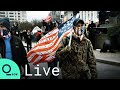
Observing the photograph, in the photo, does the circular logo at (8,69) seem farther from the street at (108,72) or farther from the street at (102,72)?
the street at (108,72)

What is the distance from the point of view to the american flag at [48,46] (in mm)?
5406

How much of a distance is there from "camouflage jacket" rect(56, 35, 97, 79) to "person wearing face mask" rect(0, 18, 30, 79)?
3.01 ft

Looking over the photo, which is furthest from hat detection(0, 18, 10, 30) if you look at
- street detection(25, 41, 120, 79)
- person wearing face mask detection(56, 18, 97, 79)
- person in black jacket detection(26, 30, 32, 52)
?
person wearing face mask detection(56, 18, 97, 79)

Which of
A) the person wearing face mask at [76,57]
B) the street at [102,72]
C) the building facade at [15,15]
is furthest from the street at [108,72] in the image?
the building facade at [15,15]

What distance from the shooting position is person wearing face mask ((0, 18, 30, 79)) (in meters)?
5.16

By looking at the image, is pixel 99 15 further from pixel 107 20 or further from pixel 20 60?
pixel 20 60

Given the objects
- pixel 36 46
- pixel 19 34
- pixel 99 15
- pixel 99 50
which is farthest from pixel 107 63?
pixel 19 34

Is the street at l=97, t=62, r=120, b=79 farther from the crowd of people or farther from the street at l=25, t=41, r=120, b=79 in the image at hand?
the crowd of people

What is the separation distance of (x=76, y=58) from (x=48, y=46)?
3.92 ft

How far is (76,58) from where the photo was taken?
4.51 m

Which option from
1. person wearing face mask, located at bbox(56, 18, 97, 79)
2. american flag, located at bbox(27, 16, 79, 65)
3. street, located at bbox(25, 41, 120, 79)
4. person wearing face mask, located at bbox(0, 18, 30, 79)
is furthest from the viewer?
american flag, located at bbox(27, 16, 79, 65)

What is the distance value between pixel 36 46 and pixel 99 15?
49.5 inches
